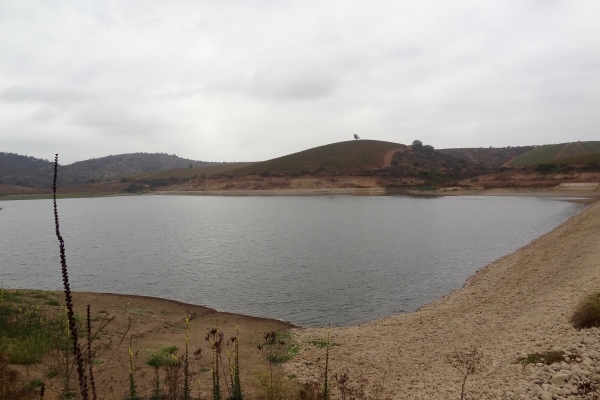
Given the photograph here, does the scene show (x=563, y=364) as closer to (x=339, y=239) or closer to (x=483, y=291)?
Answer: (x=483, y=291)

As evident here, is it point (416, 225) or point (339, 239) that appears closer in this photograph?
point (339, 239)

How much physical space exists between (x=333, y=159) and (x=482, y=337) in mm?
120362

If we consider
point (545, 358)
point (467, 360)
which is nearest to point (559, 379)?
point (545, 358)

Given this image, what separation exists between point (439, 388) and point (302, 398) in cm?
269

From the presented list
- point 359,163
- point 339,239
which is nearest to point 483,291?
point 339,239

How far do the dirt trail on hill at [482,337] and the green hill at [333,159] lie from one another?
102 metres

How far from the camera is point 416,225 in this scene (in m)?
41.6

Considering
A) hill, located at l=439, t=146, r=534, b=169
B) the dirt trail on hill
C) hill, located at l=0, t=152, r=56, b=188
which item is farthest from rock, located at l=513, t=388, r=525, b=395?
hill, located at l=439, t=146, r=534, b=169

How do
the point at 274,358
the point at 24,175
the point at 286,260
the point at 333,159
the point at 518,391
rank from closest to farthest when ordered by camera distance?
the point at 518,391 < the point at 274,358 < the point at 286,260 < the point at 333,159 < the point at 24,175

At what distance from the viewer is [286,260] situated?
1029 inches

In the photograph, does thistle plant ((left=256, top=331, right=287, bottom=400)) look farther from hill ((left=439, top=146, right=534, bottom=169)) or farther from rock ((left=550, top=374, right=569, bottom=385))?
hill ((left=439, top=146, right=534, bottom=169))

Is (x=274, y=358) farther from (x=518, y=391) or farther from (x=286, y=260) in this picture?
(x=286, y=260)

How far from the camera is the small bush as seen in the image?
9.35 meters

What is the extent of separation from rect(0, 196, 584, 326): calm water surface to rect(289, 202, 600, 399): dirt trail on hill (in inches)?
102
